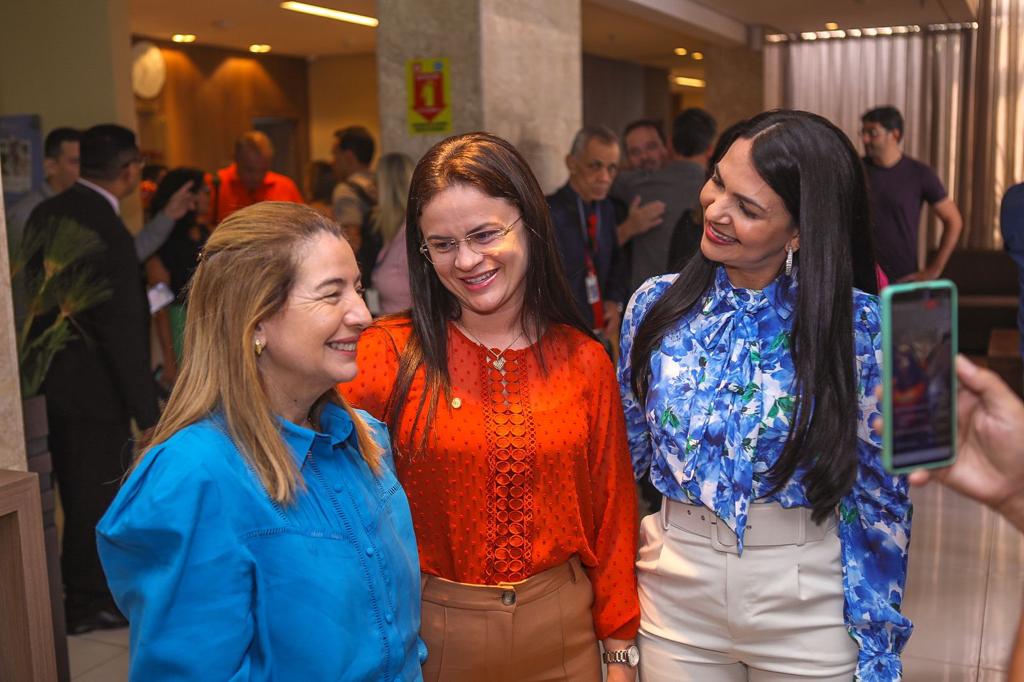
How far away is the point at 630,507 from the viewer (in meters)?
1.85

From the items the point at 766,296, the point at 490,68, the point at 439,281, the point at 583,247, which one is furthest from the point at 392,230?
the point at 766,296

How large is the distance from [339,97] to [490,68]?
29.2 ft

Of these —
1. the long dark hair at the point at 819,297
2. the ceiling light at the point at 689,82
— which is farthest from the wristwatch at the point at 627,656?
the ceiling light at the point at 689,82

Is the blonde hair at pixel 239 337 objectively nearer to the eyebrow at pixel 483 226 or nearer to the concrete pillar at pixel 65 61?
the eyebrow at pixel 483 226

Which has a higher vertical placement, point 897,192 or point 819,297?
point 897,192

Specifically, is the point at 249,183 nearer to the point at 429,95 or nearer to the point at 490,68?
the point at 429,95

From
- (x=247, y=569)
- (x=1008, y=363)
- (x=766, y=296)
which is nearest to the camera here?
(x=247, y=569)

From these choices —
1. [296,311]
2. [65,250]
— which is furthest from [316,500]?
[65,250]

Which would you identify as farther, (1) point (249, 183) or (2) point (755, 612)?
(1) point (249, 183)

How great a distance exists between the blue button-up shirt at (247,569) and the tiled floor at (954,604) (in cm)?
245

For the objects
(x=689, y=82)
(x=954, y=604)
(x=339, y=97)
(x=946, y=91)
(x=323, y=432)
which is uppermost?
(x=689, y=82)

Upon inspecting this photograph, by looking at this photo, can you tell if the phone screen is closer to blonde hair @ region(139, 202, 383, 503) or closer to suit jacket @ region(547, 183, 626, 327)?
blonde hair @ region(139, 202, 383, 503)

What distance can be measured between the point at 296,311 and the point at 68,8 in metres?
5.99

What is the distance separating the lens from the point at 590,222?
4.66 meters
